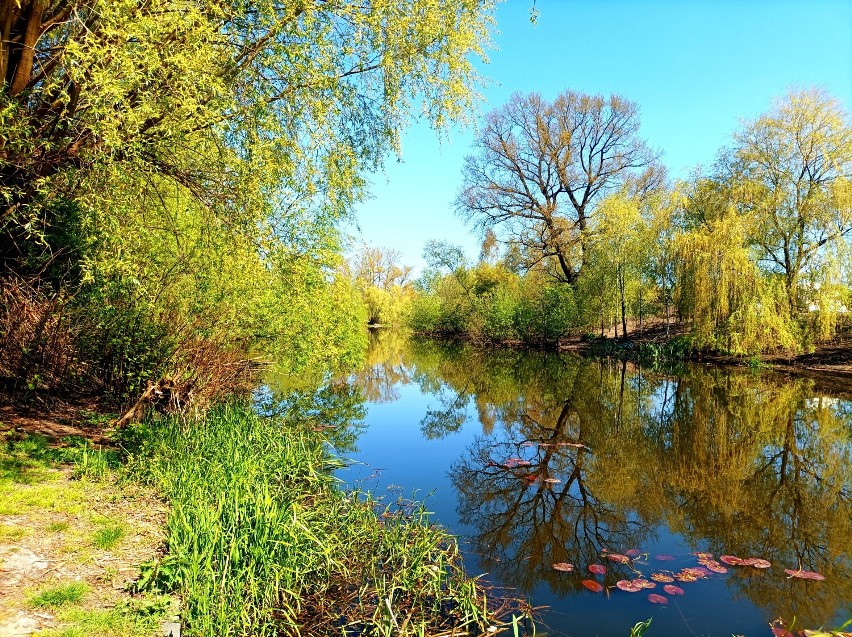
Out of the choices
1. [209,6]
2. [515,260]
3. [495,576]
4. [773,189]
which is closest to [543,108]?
[515,260]

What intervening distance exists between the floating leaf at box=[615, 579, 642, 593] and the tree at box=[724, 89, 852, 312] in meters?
17.6

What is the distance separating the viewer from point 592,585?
15.1 ft

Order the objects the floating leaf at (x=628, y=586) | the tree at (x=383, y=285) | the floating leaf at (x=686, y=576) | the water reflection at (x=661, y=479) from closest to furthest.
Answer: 1. the floating leaf at (x=628, y=586)
2. the floating leaf at (x=686, y=576)
3. the water reflection at (x=661, y=479)
4. the tree at (x=383, y=285)

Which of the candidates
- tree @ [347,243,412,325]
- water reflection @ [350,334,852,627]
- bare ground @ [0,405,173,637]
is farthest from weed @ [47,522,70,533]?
tree @ [347,243,412,325]

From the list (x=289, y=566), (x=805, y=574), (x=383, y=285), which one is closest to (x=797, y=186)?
(x=805, y=574)

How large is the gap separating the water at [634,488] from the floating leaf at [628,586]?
0.06 m

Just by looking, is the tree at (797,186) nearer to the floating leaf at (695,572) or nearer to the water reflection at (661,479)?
the water reflection at (661,479)

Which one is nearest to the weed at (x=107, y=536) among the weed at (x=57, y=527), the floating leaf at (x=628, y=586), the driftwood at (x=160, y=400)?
the weed at (x=57, y=527)

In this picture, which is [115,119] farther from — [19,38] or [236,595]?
[236,595]

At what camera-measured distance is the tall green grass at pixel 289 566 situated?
3.39 m

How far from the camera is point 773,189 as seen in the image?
1864 centimetres

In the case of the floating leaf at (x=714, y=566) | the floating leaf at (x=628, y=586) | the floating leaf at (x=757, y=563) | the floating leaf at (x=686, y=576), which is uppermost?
the floating leaf at (x=757, y=563)

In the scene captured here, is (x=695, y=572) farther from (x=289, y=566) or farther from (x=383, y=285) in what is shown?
(x=383, y=285)

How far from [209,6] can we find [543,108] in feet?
90.9
